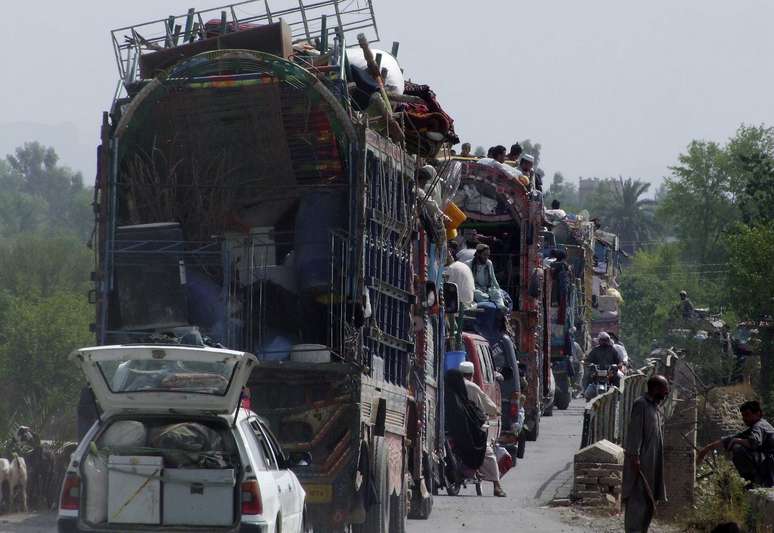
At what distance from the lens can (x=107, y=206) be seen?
1497 centimetres

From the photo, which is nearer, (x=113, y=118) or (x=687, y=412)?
(x=113, y=118)

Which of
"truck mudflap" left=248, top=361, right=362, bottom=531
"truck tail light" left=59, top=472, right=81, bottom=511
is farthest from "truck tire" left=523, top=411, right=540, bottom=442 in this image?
"truck tail light" left=59, top=472, right=81, bottom=511

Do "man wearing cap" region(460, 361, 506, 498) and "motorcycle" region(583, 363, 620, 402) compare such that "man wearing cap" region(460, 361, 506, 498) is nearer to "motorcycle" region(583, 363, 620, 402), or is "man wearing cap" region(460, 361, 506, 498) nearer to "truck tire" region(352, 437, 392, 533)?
"truck tire" region(352, 437, 392, 533)

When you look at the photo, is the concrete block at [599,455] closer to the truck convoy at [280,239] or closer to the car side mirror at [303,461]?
the truck convoy at [280,239]

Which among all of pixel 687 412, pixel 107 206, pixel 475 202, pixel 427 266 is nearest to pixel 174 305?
pixel 107 206

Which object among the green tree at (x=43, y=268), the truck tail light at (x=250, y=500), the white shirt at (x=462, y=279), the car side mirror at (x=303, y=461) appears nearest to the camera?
the truck tail light at (x=250, y=500)

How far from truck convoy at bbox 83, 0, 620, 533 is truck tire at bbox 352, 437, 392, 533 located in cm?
2

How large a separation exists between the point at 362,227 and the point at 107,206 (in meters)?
2.26

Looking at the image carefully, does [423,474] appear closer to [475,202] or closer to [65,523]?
[65,523]

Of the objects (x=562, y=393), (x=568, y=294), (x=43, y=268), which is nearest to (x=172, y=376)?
(x=568, y=294)

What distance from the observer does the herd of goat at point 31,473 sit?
59.2 feet

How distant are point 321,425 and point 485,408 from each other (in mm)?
6570

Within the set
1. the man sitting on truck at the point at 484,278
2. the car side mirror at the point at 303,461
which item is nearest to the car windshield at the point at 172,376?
the car side mirror at the point at 303,461

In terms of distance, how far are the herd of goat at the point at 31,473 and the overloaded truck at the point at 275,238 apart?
3828 millimetres
